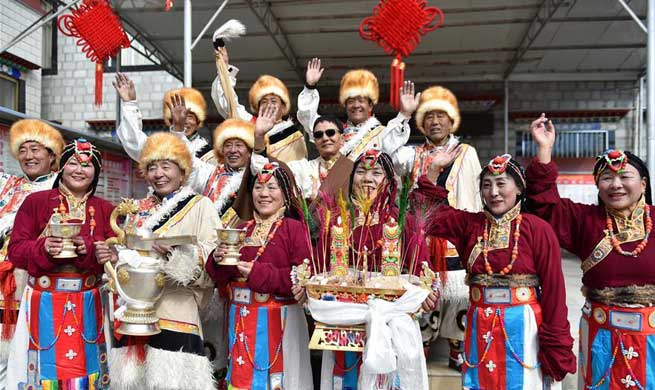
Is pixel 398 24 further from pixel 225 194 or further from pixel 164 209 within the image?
pixel 164 209

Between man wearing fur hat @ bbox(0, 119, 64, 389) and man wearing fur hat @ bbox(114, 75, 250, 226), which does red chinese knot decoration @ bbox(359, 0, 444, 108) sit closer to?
man wearing fur hat @ bbox(114, 75, 250, 226)

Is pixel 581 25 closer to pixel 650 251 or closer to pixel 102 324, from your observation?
pixel 650 251

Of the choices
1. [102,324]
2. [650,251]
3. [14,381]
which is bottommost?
[14,381]

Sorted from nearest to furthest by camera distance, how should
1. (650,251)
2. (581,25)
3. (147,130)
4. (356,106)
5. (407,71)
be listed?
(650,251) → (356,106) → (581,25) → (407,71) → (147,130)

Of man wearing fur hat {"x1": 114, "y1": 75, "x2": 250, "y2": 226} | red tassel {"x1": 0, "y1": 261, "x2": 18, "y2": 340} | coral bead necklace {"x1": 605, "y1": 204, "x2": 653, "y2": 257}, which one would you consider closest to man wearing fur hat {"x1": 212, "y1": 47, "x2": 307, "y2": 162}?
man wearing fur hat {"x1": 114, "y1": 75, "x2": 250, "y2": 226}

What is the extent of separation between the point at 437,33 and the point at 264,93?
21.0 ft

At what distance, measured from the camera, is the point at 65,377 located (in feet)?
9.30

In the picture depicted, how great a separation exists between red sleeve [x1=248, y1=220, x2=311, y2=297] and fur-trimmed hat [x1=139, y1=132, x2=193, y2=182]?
2.67 feet

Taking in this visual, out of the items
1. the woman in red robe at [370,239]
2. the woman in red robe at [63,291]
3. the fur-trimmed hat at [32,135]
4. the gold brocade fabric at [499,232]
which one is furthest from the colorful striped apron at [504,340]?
the fur-trimmed hat at [32,135]

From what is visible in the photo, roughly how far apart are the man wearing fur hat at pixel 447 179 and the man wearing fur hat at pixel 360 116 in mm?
174

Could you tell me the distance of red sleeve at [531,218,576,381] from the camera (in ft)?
7.35

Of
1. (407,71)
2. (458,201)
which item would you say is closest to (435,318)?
(458,201)

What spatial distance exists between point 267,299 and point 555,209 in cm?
163

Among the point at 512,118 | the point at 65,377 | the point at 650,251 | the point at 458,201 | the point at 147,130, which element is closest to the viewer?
the point at 650,251
